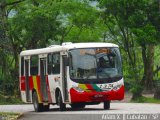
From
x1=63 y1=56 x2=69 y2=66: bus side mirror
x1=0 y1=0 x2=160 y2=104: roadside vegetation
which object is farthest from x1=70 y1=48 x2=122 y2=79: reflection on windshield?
x1=0 y1=0 x2=160 y2=104: roadside vegetation

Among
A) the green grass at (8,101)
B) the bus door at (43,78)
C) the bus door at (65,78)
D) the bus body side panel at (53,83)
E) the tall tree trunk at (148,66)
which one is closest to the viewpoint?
the bus door at (65,78)

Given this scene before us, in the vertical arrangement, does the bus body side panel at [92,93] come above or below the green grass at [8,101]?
above

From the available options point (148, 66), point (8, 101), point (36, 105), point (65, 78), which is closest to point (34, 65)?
point (36, 105)

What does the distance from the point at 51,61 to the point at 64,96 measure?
2.49 meters

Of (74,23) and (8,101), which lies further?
(74,23)

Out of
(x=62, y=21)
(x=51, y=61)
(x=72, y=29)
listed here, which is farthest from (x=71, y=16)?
(x=51, y=61)

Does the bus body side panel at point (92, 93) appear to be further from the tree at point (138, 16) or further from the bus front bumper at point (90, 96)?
the tree at point (138, 16)

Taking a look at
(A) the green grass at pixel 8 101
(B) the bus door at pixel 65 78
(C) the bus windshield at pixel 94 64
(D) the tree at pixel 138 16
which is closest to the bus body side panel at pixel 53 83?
(B) the bus door at pixel 65 78

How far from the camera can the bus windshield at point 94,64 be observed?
27531 millimetres

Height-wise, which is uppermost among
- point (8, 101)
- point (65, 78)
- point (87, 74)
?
point (87, 74)

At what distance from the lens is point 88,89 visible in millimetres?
27641

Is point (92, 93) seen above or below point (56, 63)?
below

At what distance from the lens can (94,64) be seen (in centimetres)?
2752

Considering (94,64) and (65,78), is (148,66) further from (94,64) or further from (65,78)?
(94,64)
